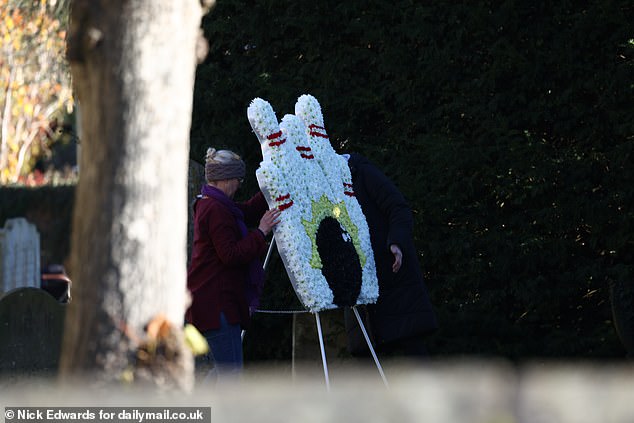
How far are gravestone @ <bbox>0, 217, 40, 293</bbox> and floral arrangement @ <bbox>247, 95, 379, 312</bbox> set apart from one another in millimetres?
7013

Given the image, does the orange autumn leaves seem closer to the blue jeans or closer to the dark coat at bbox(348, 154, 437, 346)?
the dark coat at bbox(348, 154, 437, 346)

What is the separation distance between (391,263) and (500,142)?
5.12 ft

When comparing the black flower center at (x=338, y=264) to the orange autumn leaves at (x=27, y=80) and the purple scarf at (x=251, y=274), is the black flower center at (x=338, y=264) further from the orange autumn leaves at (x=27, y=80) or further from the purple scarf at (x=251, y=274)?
the orange autumn leaves at (x=27, y=80)

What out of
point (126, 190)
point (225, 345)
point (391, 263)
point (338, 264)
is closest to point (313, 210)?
point (338, 264)

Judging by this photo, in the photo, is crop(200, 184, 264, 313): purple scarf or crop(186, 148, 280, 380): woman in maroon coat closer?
crop(186, 148, 280, 380): woman in maroon coat

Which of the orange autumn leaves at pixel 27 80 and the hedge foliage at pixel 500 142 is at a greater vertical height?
the orange autumn leaves at pixel 27 80

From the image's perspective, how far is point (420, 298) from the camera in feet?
21.0

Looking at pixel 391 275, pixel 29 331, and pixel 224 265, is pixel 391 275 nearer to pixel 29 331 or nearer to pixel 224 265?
pixel 224 265

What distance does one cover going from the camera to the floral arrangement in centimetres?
604

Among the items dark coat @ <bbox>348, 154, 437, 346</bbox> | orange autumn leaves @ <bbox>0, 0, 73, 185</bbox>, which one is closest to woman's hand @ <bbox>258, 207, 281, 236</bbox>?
dark coat @ <bbox>348, 154, 437, 346</bbox>

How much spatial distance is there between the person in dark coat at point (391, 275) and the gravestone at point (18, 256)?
6957mm

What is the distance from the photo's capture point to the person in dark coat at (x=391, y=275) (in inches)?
250

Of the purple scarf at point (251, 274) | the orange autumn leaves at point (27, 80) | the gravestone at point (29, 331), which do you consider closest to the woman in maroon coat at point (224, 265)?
the purple scarf at point (251, 274)

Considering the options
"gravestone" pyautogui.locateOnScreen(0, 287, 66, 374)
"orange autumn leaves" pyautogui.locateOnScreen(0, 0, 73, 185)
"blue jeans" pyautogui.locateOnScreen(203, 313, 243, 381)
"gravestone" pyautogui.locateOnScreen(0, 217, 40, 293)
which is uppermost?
"orange autumn leaves" pyautogui.locateOnScreen(0, 0, 73, 185)
